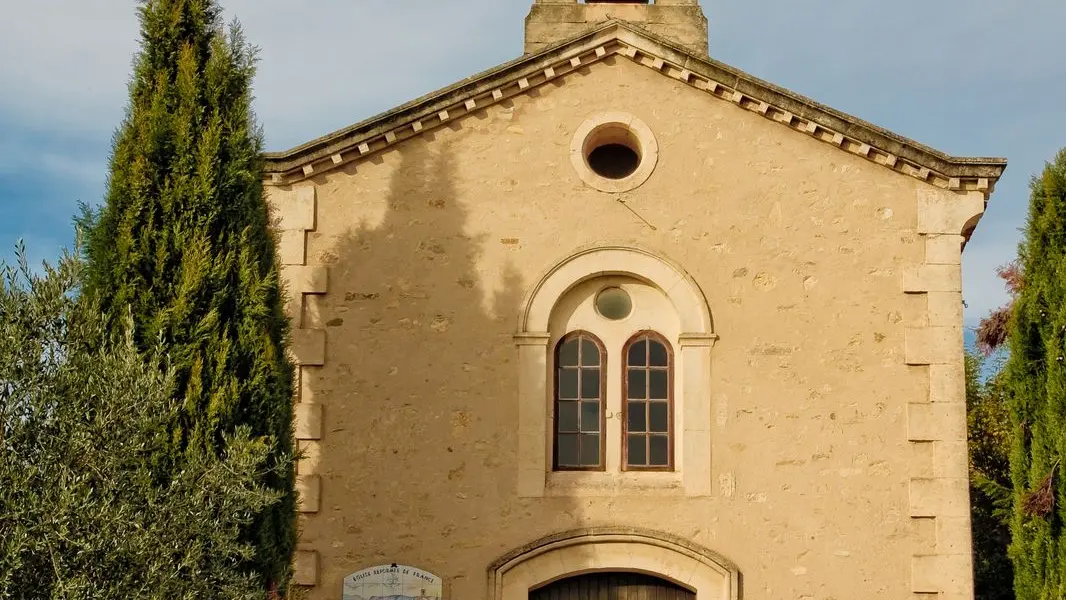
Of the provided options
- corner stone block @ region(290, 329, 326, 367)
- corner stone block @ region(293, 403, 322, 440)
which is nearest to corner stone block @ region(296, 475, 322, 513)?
corner stone block @ region(293, 403, 322, 440)

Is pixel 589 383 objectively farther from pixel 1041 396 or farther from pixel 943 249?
pixel 1041 396

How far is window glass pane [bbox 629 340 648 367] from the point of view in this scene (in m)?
12.4

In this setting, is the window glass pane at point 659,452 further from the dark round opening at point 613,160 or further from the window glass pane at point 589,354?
the dark round opening at point 613,160

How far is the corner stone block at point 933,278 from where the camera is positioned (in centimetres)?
1222

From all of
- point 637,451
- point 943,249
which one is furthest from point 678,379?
point 943,249

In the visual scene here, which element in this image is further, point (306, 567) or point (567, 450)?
point (567, 450)

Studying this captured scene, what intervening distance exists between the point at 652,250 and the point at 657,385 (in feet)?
4.36

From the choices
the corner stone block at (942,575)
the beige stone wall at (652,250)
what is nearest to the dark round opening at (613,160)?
the beige stone wall at (652,250)

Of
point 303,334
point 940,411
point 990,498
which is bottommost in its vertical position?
point 990,498

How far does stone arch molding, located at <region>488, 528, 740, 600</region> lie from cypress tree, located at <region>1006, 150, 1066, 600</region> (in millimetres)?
2767

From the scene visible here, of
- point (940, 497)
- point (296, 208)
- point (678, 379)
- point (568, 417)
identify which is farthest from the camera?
point (296, 208)

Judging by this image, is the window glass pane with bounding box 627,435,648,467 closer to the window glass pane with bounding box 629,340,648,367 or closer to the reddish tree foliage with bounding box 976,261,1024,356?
the window glass pane with bounding box 629,340,648,367

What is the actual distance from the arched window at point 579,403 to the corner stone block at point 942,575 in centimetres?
309

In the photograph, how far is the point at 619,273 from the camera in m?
12.4
